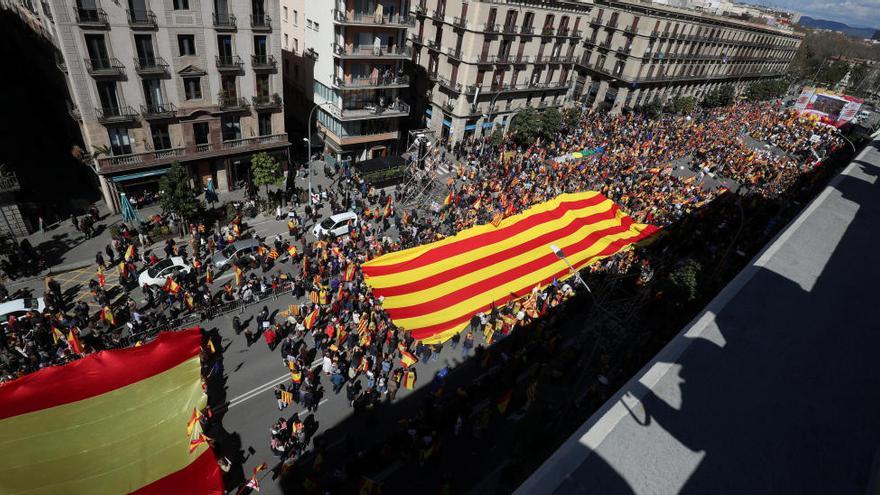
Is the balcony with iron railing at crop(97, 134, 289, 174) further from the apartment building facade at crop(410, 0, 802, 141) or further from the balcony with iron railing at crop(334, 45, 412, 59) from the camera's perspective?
the apartment building facade at crop(410, 0, 802, 141)

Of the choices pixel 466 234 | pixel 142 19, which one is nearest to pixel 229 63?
pixel 142 19

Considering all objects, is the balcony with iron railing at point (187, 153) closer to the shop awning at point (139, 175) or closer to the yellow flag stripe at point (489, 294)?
the shop awning at point (139, 175)

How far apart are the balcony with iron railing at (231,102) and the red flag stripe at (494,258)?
752 inches

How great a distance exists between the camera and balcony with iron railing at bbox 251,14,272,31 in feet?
98.5

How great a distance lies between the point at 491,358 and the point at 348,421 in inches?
312

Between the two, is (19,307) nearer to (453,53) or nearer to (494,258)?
(494,258)

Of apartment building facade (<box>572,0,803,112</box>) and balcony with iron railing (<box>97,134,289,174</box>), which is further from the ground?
apartment building facade (<box>572,0,803,112</box>)

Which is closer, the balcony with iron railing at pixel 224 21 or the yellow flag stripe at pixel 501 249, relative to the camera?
the yellow flag stripe at pixel 501 249

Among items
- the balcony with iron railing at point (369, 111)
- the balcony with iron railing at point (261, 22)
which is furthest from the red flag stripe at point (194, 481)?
the balcony with iron railing at point (369, 111)

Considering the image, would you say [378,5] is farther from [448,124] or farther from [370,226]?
[370,226]

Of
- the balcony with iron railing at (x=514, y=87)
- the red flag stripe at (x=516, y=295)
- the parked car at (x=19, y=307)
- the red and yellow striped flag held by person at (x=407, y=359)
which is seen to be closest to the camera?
the parked car at (x=19, y=307)

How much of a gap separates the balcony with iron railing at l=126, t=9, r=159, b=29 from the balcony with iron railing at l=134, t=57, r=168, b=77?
6.10ft

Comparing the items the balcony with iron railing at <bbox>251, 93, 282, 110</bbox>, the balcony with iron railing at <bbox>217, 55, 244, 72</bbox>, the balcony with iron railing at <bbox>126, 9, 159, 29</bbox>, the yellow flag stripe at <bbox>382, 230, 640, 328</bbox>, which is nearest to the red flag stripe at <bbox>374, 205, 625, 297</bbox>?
the yellow flag stripe at <bbox>382, 230, 640, 328</bbox>

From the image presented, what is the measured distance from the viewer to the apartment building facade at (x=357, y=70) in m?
35.8
